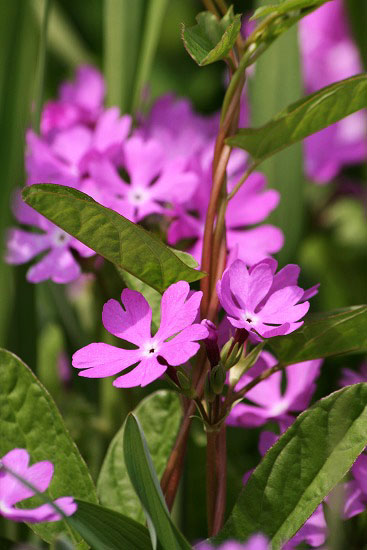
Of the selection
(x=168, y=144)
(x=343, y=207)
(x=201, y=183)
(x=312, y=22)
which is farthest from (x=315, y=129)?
(x=312, y=22)

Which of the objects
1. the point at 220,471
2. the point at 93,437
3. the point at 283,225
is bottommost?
the point at 93,437

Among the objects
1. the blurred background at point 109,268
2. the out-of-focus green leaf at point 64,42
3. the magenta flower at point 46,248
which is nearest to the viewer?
the magenta flower at point 46,248

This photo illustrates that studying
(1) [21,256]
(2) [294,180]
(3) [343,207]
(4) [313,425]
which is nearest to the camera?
(4) [313,425]

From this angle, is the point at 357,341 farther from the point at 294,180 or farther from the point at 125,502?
the point at 294,180

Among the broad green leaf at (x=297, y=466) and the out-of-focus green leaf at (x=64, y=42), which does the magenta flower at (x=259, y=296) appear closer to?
the broad green leaf at (x=297, y=466)

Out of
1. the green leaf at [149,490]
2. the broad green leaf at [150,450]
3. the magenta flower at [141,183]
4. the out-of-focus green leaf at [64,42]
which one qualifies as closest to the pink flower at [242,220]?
the magenta flower at [141,183]
